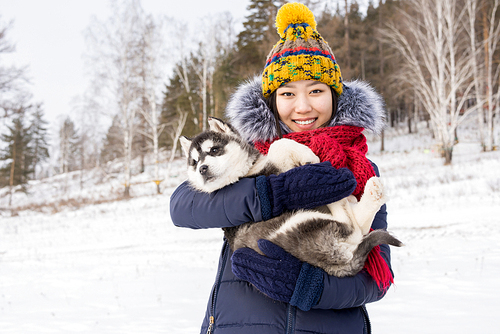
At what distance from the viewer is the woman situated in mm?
1480

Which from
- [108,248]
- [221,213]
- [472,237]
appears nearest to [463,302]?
[472,237]

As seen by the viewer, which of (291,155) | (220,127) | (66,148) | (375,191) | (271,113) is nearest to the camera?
(375,191)

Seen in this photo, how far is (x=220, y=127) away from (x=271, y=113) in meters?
0.40

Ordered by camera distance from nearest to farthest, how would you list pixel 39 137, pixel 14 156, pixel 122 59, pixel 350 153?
1. pixel 350 153
2. pixel 122 59
3. pixel 14 156
4. pixel 39 137

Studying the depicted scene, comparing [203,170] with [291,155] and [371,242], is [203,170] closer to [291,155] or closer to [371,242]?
[291,155]

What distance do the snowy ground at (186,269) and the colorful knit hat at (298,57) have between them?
12.0 ft

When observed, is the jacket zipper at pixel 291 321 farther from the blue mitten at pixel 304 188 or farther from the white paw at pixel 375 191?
the white paw at pixel 375 191

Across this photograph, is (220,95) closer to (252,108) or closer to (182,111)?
(182,111)

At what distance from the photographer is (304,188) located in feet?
5.00

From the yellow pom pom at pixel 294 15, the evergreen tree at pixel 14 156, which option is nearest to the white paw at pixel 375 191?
the yellow pom pom at pixel 294 15

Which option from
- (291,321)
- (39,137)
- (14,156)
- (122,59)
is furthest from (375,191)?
(39,137)

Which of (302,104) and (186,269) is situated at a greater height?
(302,104)

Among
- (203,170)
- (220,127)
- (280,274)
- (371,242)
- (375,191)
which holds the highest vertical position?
(220,127)

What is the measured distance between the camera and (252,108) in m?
2.29
